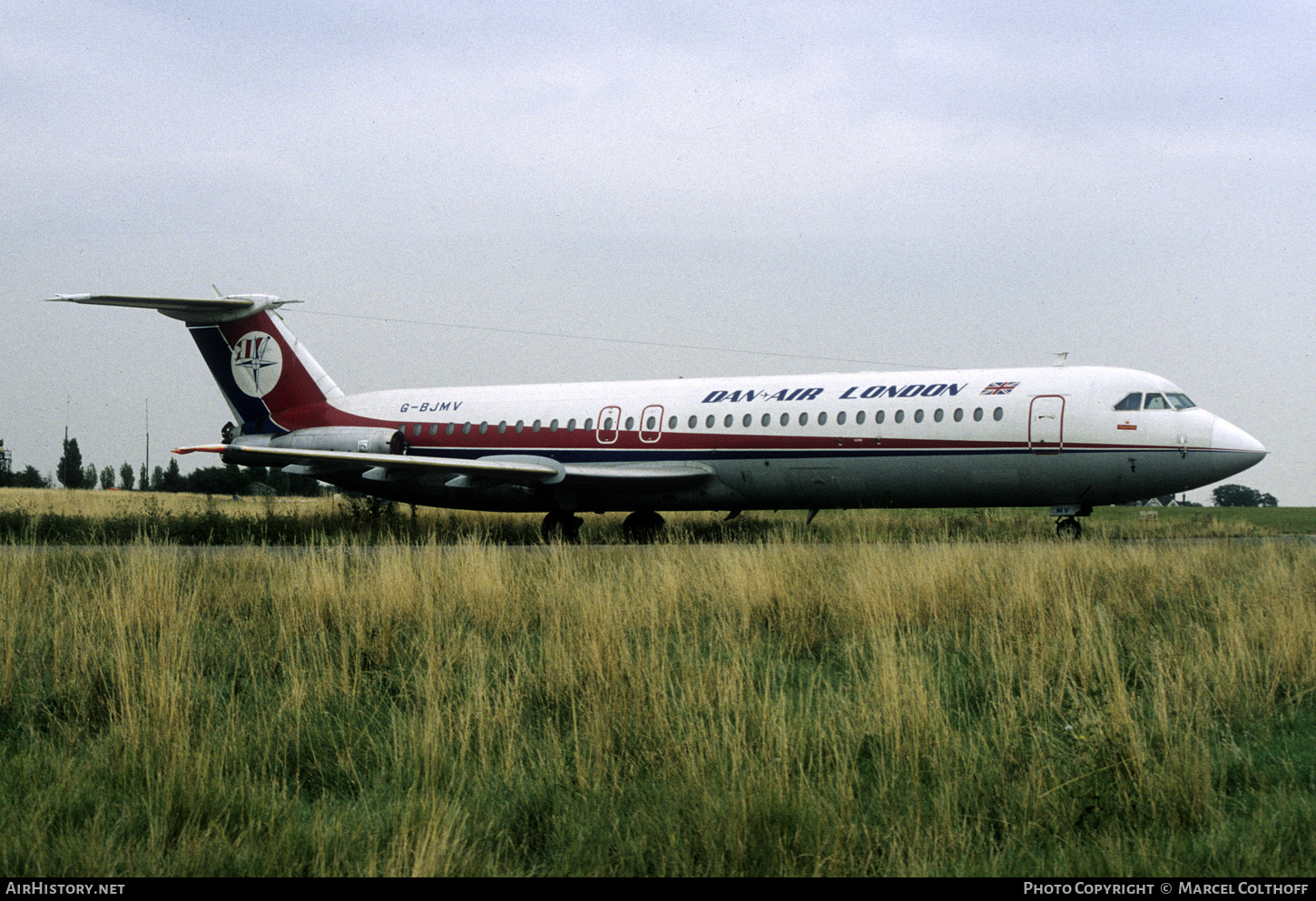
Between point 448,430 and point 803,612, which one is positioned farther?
point 448,430

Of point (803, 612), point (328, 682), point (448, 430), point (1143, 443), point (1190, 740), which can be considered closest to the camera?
point (1190, 740)

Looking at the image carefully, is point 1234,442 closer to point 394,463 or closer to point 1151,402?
point 1151,402

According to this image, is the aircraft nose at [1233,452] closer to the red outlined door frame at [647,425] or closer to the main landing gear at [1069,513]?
the main landing gear at [1069,513]

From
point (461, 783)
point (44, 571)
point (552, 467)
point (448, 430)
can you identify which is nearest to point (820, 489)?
point (552, 467)

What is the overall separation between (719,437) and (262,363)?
11718 millimetres

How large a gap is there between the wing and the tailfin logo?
10.1 feet

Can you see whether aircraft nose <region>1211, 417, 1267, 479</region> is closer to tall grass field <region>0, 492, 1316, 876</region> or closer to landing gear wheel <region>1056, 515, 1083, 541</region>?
landing gear wheel <region>1056, 515, 1083, 541</region>

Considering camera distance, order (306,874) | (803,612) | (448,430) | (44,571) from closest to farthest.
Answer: (306,874) < (803,612) < (44,571) < (448,430)

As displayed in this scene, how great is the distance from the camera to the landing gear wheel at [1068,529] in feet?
59.5

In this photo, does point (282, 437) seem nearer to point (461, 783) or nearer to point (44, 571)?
point (44, 571)

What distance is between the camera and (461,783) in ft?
15.0

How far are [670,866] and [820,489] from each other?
16.5 metres

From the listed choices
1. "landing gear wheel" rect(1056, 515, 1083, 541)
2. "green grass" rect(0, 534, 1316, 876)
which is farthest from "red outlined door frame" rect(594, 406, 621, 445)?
"green grass" rect(0, 534, 1316, 876)

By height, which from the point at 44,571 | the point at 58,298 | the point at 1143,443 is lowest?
the point at 44,571
